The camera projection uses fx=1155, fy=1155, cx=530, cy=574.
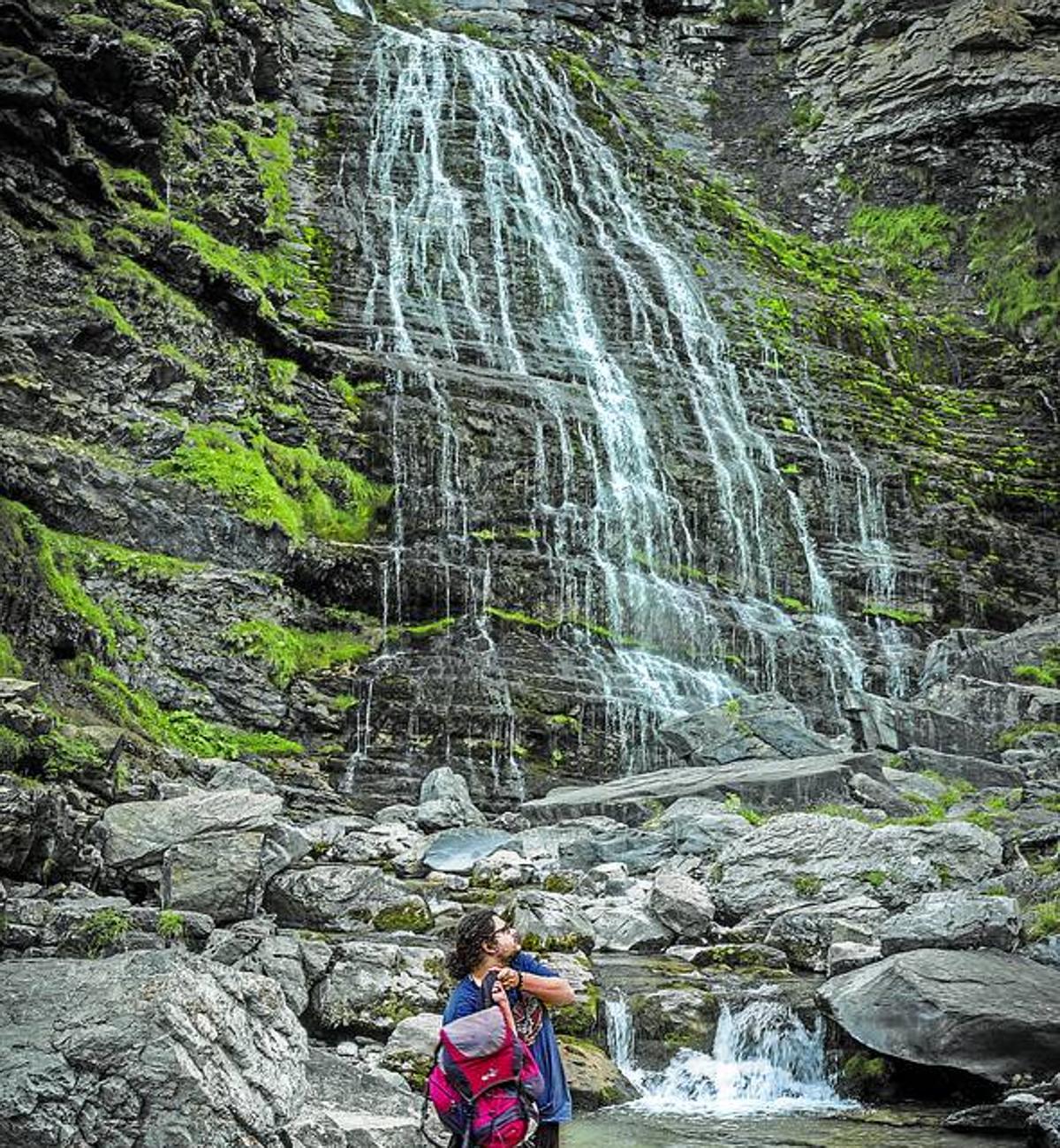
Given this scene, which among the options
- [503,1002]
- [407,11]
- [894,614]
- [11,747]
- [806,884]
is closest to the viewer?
[503,1002]

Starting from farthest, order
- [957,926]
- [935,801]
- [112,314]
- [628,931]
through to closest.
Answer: [112,314] → [935,801] → [628,931] → [957,926]

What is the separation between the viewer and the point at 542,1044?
422cm

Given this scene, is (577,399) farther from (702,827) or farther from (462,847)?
(462,847)

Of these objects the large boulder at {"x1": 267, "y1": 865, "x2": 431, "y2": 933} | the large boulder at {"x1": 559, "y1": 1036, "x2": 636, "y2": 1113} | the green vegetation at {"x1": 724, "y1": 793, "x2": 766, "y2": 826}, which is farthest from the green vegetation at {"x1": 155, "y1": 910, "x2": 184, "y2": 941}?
the green vegetation at {"x1": 724, "y1": 793, "x2": 766, "y2": 826}

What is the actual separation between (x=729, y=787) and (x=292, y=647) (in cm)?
835

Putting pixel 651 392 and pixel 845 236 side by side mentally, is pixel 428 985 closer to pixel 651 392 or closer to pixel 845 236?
pixel 651 392

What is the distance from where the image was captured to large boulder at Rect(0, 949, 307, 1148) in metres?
3.76

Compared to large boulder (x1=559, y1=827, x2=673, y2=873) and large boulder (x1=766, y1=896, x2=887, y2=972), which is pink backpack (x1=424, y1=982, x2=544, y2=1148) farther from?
large boulder (x1=559, y1=827, x2=673, y2=873)

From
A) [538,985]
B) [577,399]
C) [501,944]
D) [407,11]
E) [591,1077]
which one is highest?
[407,11]

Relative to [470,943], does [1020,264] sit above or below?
above

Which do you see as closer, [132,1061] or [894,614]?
[132,1061]

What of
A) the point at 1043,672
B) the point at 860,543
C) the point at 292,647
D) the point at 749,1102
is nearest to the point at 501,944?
the point at 749,1102

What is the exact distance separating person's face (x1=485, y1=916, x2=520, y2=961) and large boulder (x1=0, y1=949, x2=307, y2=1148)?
3.33 feet

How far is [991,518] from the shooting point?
28375 millimetres
